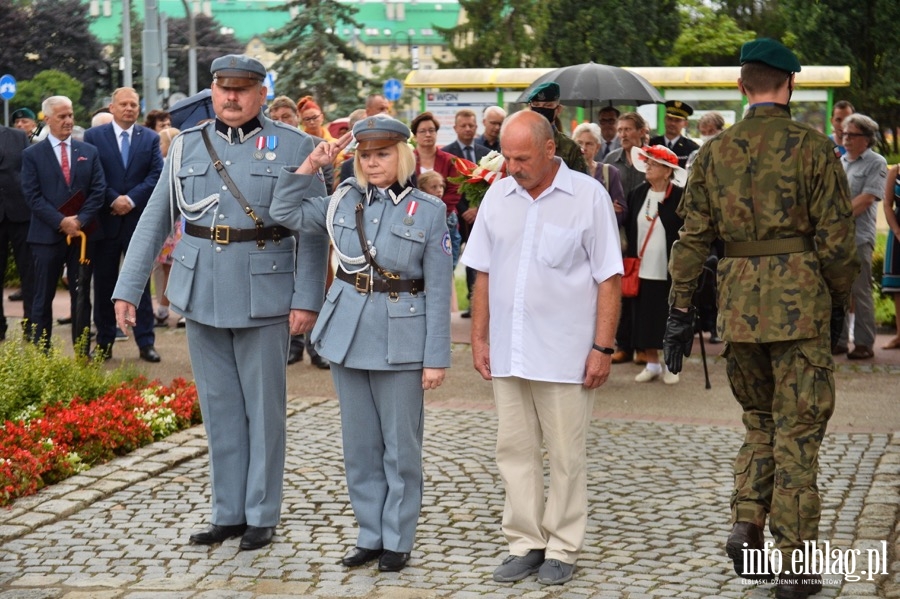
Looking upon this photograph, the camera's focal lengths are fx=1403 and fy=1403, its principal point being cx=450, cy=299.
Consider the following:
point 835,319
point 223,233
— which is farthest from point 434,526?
point 835,319

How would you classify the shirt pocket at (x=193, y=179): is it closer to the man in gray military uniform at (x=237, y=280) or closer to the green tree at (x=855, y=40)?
the man in gray military uniform at (x=237, y=280)

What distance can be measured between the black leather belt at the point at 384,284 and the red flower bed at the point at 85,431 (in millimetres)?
2470

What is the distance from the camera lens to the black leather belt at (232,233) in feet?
20.7

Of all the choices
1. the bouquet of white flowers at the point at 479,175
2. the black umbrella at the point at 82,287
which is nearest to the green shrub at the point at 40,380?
the black umbrella at the point at 82,287

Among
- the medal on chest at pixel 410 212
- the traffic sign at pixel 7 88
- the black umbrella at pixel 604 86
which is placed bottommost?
the medal on chest at pixel 410 212

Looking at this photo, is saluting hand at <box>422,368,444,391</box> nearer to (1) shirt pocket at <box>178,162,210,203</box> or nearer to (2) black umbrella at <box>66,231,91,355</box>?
(1) shirt pocket at <box>178,162,210,203</box>

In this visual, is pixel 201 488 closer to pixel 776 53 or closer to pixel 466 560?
pixel 466 560

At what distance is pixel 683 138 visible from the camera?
43.9ft

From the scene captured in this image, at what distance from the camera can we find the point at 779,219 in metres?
5.53

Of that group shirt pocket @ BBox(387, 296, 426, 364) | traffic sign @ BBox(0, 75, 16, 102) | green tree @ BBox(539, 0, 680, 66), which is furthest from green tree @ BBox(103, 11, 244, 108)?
shirt pocket @ BBox(387, 296, 426, 364)

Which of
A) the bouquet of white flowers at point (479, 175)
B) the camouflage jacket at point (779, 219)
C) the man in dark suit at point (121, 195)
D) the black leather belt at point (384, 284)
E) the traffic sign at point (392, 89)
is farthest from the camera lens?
the traffic sign at point (392, 89)

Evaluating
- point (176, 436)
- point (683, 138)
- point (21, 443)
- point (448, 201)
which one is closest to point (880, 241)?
point (683, 138)

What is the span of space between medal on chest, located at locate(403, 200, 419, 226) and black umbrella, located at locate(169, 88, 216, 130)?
1537 millimetres

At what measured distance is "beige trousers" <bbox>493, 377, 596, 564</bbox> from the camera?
231 inches
